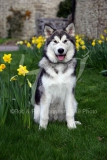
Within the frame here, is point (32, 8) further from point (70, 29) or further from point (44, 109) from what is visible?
point (44, 109)

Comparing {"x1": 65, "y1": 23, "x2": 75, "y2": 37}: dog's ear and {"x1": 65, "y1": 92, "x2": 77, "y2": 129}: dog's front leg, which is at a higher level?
{"x1": 65, "y1": 23, "x2": 75, "y2": 37}: dog's ear

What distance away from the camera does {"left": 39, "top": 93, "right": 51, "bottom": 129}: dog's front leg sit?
3.24 meters

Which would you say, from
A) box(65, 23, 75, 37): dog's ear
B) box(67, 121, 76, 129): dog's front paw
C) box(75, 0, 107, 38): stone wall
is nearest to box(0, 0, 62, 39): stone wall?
box(75, 0, 107, 38): stone wall

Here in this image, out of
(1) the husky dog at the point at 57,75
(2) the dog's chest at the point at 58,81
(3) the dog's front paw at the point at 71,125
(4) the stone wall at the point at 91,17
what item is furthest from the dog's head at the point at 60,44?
(4) the stone wall at the point at 91,17

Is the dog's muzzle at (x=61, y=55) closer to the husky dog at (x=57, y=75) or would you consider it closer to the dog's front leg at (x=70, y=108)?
the husky dog at (x=57, y=75)

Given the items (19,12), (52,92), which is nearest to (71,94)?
(52,92)

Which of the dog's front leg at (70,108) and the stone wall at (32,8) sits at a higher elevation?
the dog's front leg at (70,108)

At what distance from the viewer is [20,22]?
21141 mm

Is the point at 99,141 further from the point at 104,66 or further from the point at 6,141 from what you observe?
the point at 104,66

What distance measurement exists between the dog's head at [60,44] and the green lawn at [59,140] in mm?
800

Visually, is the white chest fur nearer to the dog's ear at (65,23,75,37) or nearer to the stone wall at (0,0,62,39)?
the dog's ear at (65,23,75,37)

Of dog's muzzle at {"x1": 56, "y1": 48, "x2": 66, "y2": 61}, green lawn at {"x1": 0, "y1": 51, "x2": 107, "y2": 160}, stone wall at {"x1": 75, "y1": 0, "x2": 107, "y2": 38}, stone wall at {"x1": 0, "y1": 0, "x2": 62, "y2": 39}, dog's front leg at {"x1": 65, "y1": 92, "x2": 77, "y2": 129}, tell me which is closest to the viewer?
green lawn at {"x1": 0, "y1": 51, "x2": 107, "y2": 160}

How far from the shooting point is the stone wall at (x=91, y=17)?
12047 mm

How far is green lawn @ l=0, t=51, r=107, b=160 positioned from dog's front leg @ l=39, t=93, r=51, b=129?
0.07 meters
